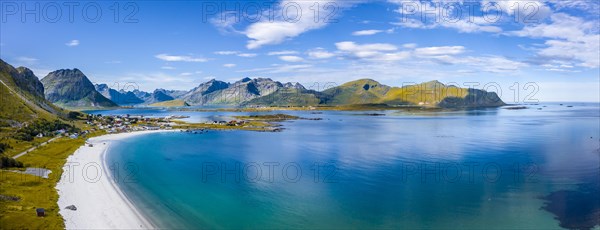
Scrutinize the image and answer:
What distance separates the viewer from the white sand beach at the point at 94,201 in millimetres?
46500

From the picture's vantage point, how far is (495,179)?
2778 inches

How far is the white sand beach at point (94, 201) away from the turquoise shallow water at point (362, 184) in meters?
2.80

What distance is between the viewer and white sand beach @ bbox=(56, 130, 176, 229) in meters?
46.5

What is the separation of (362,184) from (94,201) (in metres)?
45.3

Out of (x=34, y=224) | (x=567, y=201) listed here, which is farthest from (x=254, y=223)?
(x=567, y=201)

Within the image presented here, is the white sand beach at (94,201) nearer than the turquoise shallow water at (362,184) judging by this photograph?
Yes

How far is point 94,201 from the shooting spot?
55500 mm

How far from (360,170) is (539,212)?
36553 millimetres

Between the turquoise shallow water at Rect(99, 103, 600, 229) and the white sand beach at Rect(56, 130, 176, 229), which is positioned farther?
the turquoise shallow water at Rect(99, 103, 600, 229)

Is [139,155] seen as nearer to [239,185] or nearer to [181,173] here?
[181,173]

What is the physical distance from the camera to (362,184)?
6750 cm

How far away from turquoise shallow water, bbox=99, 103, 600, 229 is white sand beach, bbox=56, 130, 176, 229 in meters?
2.80

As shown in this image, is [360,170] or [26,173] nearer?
[26,173]

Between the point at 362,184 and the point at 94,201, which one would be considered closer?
Answer: the point at 94,201
